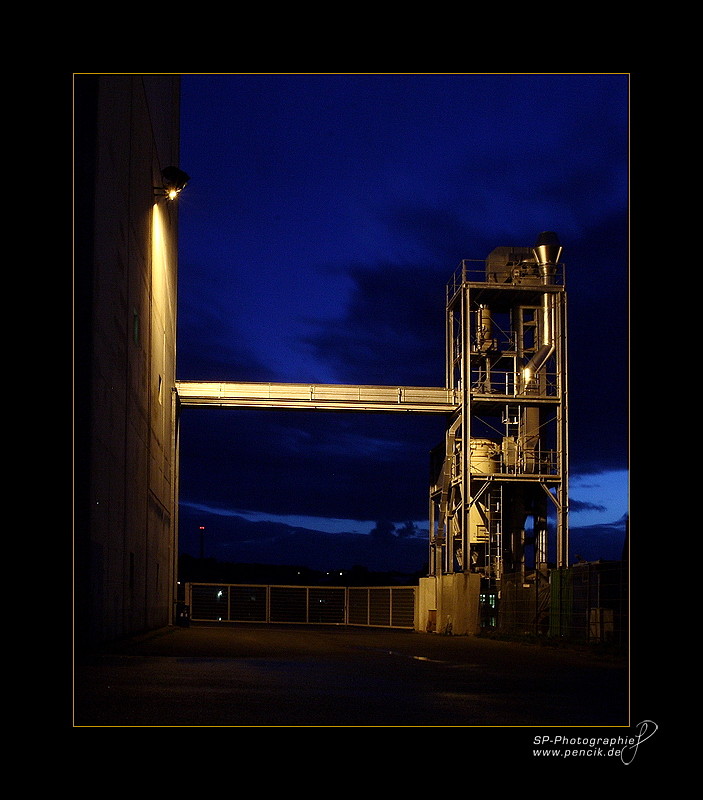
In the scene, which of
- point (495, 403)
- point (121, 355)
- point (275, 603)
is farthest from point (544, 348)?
point (275, 603)

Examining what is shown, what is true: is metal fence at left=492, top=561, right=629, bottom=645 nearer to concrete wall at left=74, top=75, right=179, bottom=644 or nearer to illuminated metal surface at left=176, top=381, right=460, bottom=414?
illuminated metal surface at left=176, top=381, right=460, bottom=414

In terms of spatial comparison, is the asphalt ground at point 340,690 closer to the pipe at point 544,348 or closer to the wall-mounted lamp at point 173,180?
the wall-mounted lamp at point 173,180

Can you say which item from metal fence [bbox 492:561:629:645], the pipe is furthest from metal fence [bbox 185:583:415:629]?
metal fence [bbox 492:561:629:645]

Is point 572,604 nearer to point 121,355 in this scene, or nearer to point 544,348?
point 121,355

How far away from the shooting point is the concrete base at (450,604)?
32250mm

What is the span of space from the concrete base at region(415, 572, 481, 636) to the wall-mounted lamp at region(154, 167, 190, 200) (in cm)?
1439

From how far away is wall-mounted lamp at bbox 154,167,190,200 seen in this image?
27203 millimetres

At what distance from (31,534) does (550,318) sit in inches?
1152

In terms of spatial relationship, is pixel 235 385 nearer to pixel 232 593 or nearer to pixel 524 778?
pixel 232 593

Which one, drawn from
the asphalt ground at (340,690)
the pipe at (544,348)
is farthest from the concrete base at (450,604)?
the asphalt ground at (340,690)

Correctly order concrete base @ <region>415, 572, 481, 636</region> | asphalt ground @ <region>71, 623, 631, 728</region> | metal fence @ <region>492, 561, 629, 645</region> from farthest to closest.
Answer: concrete base @ <region>415, 572, 481, 636</region>
metal fence @ <region>492, 561, 629, 645</region>
asphalt ground @ <region>71, 623, 631, 728</region>

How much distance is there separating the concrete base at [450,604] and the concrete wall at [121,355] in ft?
29.5

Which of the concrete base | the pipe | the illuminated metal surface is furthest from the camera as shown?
the illuminated metal surface

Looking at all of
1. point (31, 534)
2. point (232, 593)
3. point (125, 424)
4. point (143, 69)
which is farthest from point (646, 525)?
point (232, 593)
